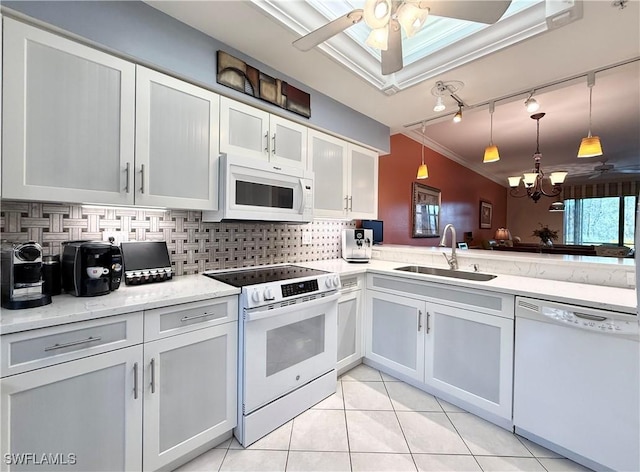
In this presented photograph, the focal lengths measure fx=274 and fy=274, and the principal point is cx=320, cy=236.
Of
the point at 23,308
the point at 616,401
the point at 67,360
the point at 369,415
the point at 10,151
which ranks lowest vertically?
the point at 369,415

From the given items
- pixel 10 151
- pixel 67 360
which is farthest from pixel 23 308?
pixel 10 151

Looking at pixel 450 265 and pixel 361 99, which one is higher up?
pixel 361 99

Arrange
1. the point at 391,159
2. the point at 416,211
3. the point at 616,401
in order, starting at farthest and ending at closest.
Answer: the point at 416,211
the point at 391,159
the point at 616,401

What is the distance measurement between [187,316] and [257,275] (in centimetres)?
61

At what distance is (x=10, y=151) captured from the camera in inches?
44.0

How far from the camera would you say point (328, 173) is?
98.3 inches

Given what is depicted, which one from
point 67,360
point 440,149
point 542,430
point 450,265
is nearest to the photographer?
point 67,360

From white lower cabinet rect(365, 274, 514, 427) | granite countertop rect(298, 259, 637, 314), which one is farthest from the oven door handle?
white lower cabinet rect(365, 274, 514, 427)

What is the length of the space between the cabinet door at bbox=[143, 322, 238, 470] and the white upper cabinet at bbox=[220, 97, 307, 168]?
1162mm

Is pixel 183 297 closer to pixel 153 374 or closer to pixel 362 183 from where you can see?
pixel 153 374

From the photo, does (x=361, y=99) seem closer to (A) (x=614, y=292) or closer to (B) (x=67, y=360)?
(A) (x=614, y=292)

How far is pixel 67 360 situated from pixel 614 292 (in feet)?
8.69

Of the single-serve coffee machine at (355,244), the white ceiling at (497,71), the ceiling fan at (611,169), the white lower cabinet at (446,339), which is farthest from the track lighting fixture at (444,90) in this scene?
the ceiling fan at (611,169)

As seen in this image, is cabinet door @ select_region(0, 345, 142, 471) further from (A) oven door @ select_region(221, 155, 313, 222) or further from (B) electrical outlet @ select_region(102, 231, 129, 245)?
(A) oven door @ select_region(221, 155, 313, 222)
